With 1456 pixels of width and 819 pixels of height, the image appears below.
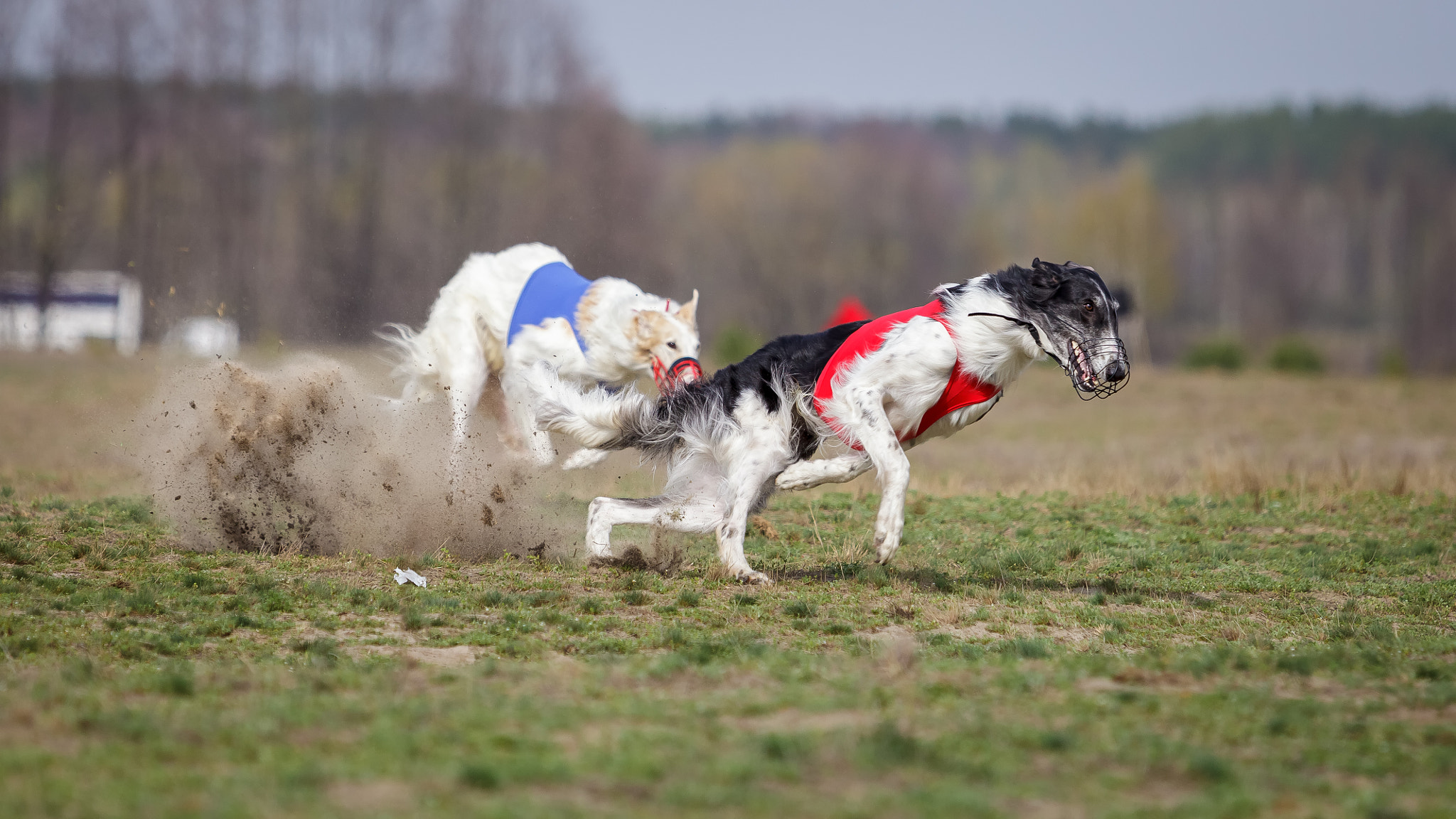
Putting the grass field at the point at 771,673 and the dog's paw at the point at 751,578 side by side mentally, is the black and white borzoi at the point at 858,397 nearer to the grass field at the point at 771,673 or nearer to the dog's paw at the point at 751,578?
the dog's paw at the point at 751,578

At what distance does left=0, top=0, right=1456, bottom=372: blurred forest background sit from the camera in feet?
143

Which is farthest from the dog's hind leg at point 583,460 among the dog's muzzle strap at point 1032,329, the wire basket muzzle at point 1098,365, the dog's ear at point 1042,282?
the wire basket muzzle at point 1098,365

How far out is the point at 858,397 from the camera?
7867 mm

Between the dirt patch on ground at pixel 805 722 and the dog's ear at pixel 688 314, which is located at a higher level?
A: the dog's ear at pixel 688 314

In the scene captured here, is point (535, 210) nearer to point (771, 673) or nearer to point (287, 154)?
point (287, 154)

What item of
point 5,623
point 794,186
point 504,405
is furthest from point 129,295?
point 5,623

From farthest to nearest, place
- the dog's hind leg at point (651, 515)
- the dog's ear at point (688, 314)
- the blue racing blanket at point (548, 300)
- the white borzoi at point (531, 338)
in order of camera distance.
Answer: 1. the blue racing blanket at point (548, 300)
2. the dog's ear at point (688, 314)
3. the white borzoi at point (531, 338)
4. the dog's hind leg at point (651, 515)

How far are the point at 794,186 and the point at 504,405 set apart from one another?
72.0m

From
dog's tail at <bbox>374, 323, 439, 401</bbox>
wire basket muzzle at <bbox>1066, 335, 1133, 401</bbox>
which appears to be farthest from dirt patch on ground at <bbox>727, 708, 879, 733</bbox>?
dog's tail at <bbox>374, 323, 439, 401</bbox>

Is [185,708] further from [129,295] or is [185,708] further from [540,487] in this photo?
[129,295]

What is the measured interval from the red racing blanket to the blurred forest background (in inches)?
194

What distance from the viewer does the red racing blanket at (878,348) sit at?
7992 mm

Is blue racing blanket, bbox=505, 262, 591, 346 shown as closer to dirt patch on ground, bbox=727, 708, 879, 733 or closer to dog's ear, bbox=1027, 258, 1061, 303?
dog's ear, bbox=1027, 258, 1061, 303

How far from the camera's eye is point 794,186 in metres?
81.4
